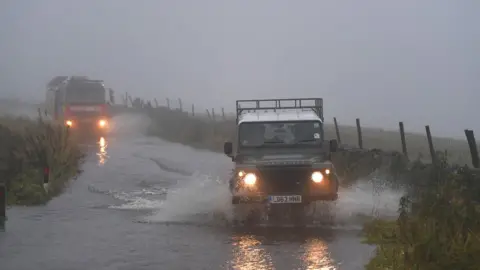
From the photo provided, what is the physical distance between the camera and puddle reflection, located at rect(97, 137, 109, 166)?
974 inches

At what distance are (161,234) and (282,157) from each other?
2.98m

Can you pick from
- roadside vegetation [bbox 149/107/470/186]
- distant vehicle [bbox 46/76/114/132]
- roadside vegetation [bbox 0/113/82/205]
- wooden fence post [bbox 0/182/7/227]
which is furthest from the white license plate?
distant vehicle [bbox 46/76/114/132]

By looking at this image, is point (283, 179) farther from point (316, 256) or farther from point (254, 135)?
point (316, 256)

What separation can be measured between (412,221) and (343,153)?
1202 cm

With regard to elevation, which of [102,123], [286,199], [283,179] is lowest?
[286,199]

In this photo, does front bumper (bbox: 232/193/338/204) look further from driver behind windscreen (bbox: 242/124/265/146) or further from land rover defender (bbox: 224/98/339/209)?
driver behind windscreen (bbox: 242/124/265/146)

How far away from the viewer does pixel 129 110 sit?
191 feet

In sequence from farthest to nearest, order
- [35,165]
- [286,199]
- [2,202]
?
[35,165] < [286,199] < [2,202]

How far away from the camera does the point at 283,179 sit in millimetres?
12375

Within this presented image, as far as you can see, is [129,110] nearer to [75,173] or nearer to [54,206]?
[75,173]

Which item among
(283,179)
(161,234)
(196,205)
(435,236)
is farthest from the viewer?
(196,205)

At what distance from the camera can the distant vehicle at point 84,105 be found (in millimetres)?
34062

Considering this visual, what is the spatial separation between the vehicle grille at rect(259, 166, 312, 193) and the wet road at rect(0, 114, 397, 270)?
0.83 meters

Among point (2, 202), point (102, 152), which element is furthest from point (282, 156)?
point (102, 152)
